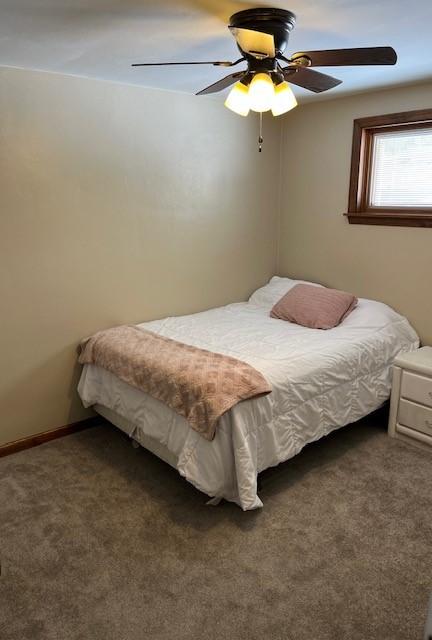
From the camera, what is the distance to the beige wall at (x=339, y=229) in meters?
3.29

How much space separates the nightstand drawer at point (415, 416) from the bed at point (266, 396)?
150mm

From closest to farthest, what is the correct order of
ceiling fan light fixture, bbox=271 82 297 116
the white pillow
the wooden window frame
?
ceiling fan light fixture, bbox=271 82 297 116 < the wooden window frame < the white pillow

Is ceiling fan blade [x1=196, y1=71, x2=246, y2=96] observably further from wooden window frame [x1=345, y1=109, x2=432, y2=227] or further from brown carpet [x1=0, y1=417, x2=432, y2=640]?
brown carpet [x1=0, y1=417, x2=432, y2=640]

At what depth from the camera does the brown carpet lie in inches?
69.3

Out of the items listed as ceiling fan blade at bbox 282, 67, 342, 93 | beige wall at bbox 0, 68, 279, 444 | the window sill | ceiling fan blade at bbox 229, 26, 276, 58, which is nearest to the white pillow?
beige wall at bbox 0, 68, 279, 444

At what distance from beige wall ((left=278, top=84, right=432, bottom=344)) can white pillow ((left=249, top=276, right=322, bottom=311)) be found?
177 millimetres

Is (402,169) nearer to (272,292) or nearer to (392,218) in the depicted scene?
(392,218)

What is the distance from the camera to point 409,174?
10.9 ft

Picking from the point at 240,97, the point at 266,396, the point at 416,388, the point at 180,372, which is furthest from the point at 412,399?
the point at 240,97

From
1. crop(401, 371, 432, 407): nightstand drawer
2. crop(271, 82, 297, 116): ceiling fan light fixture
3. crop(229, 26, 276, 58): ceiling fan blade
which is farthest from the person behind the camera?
crop(401, 371, 432, 407): nightstand drawer

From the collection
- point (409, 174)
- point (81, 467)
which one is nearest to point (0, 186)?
point (81, 467)

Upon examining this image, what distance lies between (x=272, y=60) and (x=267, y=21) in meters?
0.14

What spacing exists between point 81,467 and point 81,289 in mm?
1107

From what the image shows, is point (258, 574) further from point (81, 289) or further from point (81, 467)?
point (81, 289)
